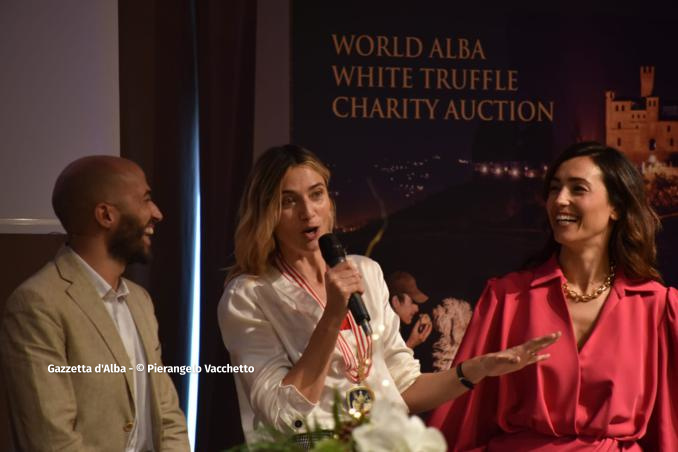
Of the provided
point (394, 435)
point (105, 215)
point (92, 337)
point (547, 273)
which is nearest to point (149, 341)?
point (92, 337)

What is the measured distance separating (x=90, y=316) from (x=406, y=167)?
2.28m

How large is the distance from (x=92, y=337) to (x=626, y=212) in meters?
1.83

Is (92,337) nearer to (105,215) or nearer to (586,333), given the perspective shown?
(105,215)

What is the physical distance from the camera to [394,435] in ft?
5.64

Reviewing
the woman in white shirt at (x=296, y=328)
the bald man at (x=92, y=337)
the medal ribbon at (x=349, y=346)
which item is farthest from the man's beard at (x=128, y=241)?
the medal ribbon at (x=349, y=346)

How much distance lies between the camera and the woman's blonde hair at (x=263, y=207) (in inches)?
125

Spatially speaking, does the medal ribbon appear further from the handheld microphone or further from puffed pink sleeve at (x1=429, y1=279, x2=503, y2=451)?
puffed pink sleeve at (x1=429, y1=279, x2=503, y2=451)

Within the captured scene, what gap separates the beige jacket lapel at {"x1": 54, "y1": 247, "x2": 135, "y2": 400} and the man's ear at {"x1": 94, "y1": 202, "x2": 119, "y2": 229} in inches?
5.6

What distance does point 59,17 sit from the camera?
13.9 ft

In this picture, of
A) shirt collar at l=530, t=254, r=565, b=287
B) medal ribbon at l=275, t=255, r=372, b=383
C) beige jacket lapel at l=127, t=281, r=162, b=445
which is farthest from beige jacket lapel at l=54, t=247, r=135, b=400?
shirt collar at l=530, t=254, r=565, b=287

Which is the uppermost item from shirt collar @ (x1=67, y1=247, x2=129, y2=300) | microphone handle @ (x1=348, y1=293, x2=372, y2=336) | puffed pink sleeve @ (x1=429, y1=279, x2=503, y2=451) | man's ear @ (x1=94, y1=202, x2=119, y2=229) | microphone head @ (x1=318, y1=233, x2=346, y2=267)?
man's ear @ (x1=94, y1=202, x2=119, y2=229)

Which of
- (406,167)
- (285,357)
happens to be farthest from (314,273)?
(406,167)

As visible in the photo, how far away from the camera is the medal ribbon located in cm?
311

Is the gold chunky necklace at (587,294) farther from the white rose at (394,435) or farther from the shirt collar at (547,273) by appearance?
the white rose at (394,435)
